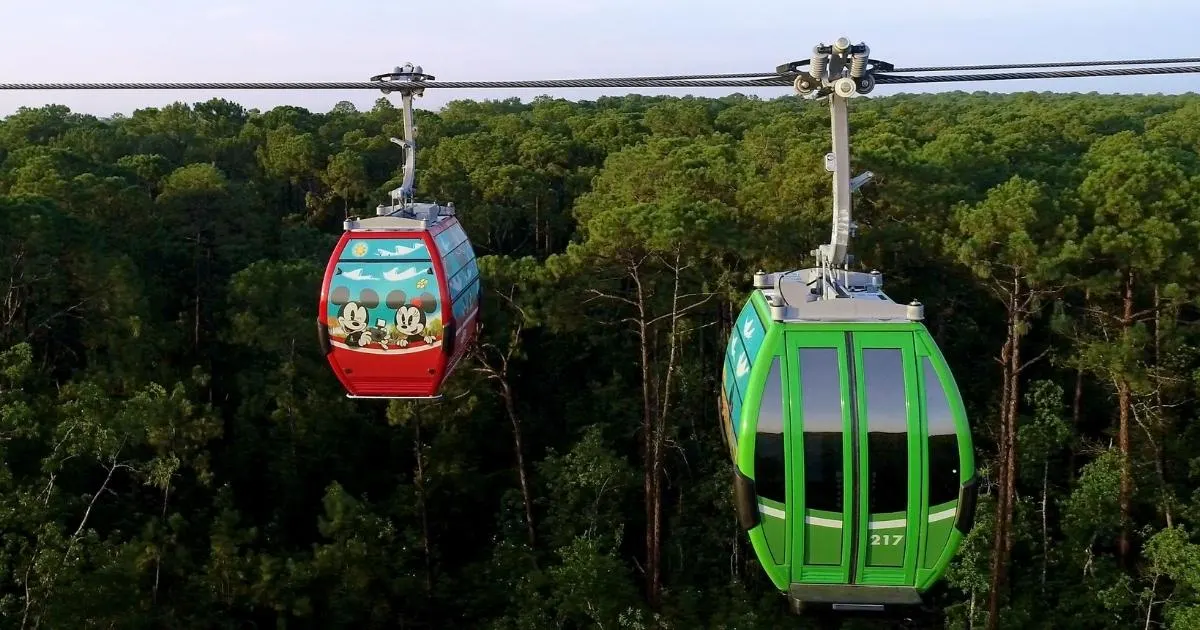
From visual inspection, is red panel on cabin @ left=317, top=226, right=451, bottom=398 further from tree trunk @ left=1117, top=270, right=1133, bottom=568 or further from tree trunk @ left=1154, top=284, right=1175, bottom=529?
tree trunk @ left=1154, top=284, right=1175, bottom=529

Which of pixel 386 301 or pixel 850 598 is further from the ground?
pixel 386 301

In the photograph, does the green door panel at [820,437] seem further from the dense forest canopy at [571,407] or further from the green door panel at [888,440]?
the dense forest canopy at [571,407]

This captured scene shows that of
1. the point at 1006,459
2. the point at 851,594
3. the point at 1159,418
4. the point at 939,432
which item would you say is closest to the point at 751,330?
the point at 939,432

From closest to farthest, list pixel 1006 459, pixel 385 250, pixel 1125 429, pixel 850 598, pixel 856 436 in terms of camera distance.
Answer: pixel 856 436 → pixel 850 598 → pixel 385 250 → pixel 1006 459 → pixel 1125 429

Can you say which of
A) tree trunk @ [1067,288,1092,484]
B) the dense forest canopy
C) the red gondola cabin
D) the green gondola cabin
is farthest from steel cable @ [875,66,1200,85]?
tree trunk @ [1067,288,1092,484]

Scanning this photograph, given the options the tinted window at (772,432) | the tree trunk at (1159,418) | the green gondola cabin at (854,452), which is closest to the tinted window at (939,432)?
the green gondola cabin at (854,452)

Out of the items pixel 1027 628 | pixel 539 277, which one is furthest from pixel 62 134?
pixel 1027 628

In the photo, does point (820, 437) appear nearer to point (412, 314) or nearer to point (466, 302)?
point (412, 314)
